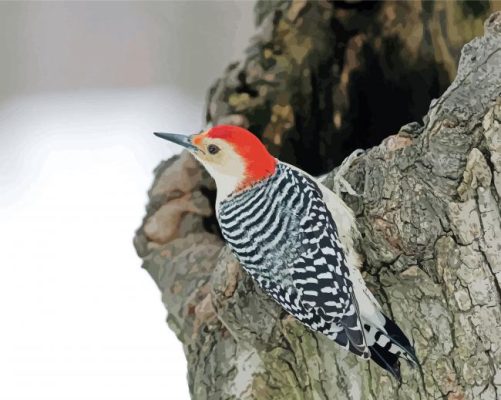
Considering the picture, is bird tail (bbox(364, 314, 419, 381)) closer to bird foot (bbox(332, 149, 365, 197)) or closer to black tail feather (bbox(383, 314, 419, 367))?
black tail feather (bbox(383, 314, 419, 367))

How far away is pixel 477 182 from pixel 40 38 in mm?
1664

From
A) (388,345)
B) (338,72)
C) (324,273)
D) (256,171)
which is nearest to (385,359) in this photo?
(388,345)

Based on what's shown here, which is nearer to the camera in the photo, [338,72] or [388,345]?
[388,345]

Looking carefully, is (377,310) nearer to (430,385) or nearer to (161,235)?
(430,385)

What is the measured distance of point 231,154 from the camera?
932 mm

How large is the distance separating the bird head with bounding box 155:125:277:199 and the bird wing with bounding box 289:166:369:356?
0.07 m

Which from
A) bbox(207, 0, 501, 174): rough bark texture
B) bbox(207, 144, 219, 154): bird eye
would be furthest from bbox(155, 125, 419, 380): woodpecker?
bbox(207, 0, 501, 174): rough bark texture

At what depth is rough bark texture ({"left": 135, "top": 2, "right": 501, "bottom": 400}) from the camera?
0.83 m

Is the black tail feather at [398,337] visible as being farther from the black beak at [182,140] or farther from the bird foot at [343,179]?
the black beak at [182,140]

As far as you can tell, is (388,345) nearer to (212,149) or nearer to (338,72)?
(212,149)

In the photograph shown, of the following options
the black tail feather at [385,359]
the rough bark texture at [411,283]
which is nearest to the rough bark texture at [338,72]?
the rough bark texture at [411,283]

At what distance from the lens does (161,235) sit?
4.06ft

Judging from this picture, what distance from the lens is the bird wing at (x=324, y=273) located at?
2.86ft

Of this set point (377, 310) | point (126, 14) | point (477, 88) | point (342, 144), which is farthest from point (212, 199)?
point (126, 14)
